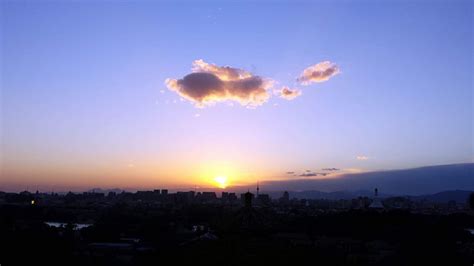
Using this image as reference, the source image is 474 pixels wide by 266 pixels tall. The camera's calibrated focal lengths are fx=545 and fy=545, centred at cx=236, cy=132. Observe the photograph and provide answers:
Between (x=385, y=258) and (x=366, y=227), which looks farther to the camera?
(x=366, y=227)

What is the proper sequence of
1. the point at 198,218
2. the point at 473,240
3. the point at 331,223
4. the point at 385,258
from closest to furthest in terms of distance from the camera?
the point at 385,258, the point at 473,240, the point at 331,223, the point at 198,218

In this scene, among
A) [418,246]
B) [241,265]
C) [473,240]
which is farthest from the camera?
[473,240]

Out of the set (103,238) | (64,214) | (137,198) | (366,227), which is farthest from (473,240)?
(137,198)

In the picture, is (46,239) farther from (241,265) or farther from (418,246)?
(418,246)

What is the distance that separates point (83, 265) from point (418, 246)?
13.3 metres

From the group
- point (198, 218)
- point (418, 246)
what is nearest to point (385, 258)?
point (418, 246)

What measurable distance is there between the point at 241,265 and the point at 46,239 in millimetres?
11014

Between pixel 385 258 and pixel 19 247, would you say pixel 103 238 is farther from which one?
pixel 385 258

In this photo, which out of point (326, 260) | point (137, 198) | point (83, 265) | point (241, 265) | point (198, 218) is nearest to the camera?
point (241, 265)

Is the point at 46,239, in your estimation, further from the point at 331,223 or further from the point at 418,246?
the point at 331,223

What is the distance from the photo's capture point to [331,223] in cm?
3722

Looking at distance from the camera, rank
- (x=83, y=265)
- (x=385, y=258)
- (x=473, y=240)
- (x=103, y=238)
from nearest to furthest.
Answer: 1. (x=83, y=265)
2. (x=385, y=258)
3. (x=473, y=240)
4. (x=103, y=238)

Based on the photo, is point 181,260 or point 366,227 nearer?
point 181,260

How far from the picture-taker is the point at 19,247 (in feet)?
61.2
